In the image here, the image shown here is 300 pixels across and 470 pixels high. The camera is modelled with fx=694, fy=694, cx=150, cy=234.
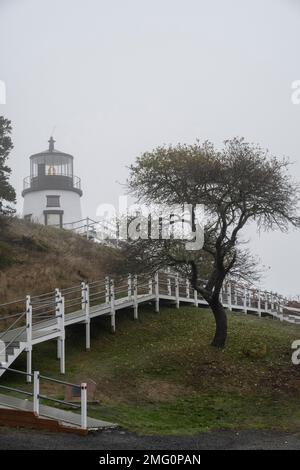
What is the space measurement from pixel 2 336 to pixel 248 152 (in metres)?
11.1

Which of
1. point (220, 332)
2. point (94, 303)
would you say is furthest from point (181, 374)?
point (94, 303)

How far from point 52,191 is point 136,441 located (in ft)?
131

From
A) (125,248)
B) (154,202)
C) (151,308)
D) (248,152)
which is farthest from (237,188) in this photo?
(151,308)

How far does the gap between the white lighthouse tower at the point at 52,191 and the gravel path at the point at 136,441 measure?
125 feet

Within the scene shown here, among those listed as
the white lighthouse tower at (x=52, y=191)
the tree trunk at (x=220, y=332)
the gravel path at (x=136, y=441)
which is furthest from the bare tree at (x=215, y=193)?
the white lighthouse tower at (x=52, y=191)

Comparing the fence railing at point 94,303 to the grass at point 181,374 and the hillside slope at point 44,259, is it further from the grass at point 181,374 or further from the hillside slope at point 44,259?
the hillside slope at point 44,259

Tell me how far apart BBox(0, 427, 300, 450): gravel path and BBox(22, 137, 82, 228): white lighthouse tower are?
38.1 meters

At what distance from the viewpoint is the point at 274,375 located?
22359mm

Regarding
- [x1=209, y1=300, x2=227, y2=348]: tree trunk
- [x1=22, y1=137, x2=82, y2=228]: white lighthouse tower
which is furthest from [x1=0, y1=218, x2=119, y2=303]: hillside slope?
[x1=22, y1=137, x2=82, y2=228]: white lighthouse tower

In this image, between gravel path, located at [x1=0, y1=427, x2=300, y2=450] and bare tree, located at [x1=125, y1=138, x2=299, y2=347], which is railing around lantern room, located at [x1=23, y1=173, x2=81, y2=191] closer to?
bare tree, located at [x1=125, y1=138, x2=299, y2=347]

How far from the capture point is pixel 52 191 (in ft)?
174

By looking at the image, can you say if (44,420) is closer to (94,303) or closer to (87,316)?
(87,316)
